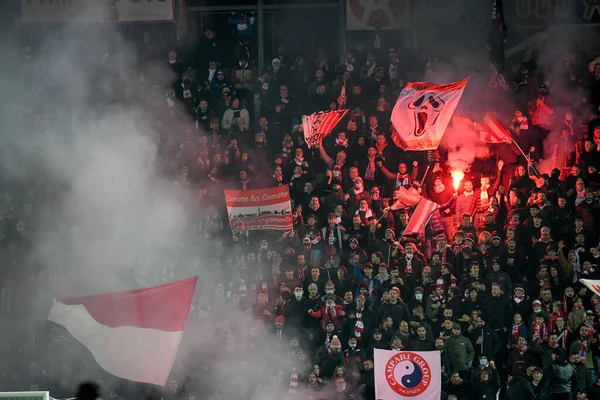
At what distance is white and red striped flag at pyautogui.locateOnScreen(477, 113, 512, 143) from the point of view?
1272 centimetres

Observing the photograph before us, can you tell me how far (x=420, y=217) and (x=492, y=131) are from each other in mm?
1466

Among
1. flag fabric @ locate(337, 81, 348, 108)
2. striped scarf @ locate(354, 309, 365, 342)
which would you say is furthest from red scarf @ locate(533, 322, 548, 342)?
flag fabric @ locate(337, 81, 348, 108)

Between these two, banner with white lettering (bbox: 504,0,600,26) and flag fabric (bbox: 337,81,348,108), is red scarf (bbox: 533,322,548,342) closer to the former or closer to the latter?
flag fabric (bbox: 337,81,348,108)

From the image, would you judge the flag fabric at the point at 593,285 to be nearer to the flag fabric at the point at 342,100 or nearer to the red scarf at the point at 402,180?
the red scarf at the point at 402,180

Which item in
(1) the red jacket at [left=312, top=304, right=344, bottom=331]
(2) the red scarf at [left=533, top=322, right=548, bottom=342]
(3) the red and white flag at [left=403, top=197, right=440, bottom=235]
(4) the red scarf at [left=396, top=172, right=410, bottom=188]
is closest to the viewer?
(2) the red scarf at [left=533, top=322, right=548, bottom=342]

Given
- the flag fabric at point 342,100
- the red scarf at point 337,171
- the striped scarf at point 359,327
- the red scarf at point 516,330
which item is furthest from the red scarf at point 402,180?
the red scarf at point 516,330

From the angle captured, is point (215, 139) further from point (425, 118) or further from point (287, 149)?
point (425, 118)

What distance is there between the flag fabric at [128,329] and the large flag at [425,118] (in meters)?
4.03

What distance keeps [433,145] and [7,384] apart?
517 cm

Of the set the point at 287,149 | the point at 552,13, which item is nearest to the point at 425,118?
the point at 287,149

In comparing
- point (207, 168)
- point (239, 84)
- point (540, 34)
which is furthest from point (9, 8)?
point (540, 34)

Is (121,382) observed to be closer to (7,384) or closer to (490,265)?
(7,384)

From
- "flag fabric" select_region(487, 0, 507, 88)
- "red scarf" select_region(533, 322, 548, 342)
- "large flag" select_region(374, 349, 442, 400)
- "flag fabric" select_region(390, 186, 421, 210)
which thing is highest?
"flag fabric" select_region(487, 0, 507, 88)

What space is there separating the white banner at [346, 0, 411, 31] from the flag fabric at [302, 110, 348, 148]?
2921mm
